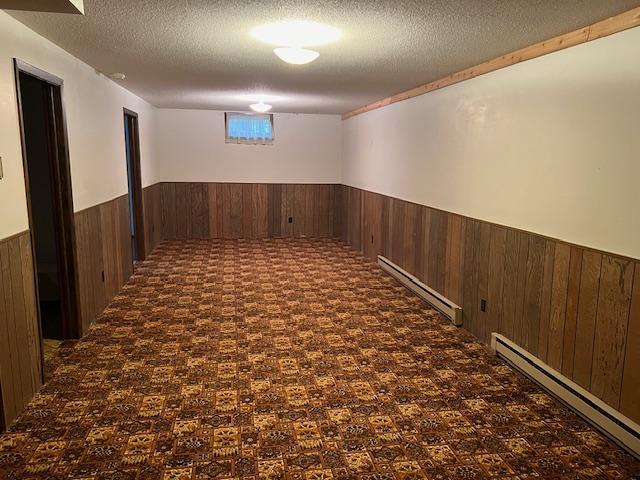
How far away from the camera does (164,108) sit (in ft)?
26.8

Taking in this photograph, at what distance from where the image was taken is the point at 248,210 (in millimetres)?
8703

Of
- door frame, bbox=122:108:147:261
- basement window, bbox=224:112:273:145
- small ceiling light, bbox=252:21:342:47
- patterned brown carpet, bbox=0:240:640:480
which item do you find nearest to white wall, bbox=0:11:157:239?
door frame, bbox=122:108:147:261

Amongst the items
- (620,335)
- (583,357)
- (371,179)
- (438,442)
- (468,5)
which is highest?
(468,5)

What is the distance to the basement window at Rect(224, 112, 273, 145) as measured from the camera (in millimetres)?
8500

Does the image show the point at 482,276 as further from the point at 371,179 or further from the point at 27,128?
the point at 27,128

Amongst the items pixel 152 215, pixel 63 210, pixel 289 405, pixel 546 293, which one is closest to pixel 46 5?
pixel 63 210

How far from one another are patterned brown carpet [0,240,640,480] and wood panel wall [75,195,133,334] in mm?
206

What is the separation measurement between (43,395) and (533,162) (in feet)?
11.3

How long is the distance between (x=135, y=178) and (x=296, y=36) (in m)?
4.28

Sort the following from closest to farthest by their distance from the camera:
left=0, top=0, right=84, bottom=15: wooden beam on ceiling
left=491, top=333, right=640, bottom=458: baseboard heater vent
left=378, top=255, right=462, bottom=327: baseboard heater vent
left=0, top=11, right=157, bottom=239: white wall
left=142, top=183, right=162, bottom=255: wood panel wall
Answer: left=0, top=0, right=84, bottom=15: wooden beam on ceiling → left=491, top=333, right=640, bottom=458: baseboard heater vent → left=0, top=11, right=157, bottom=239: white wall → left=378, top=255, right=462, bottom=327: baseboard heater vent → left=142, top=183, right=162, bottom=255: wood panel wall

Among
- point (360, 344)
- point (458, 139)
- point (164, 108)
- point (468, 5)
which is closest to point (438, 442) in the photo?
point (360, 344)

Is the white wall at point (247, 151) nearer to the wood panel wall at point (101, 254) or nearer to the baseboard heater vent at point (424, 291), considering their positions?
the wood panel wall at point (101, 254)

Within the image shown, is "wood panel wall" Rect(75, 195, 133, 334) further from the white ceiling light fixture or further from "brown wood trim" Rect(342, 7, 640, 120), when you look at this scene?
"brown wood trim" Rect(342, 7, 640, 120)

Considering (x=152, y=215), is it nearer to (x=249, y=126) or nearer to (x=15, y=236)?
(x=249, y=126)
